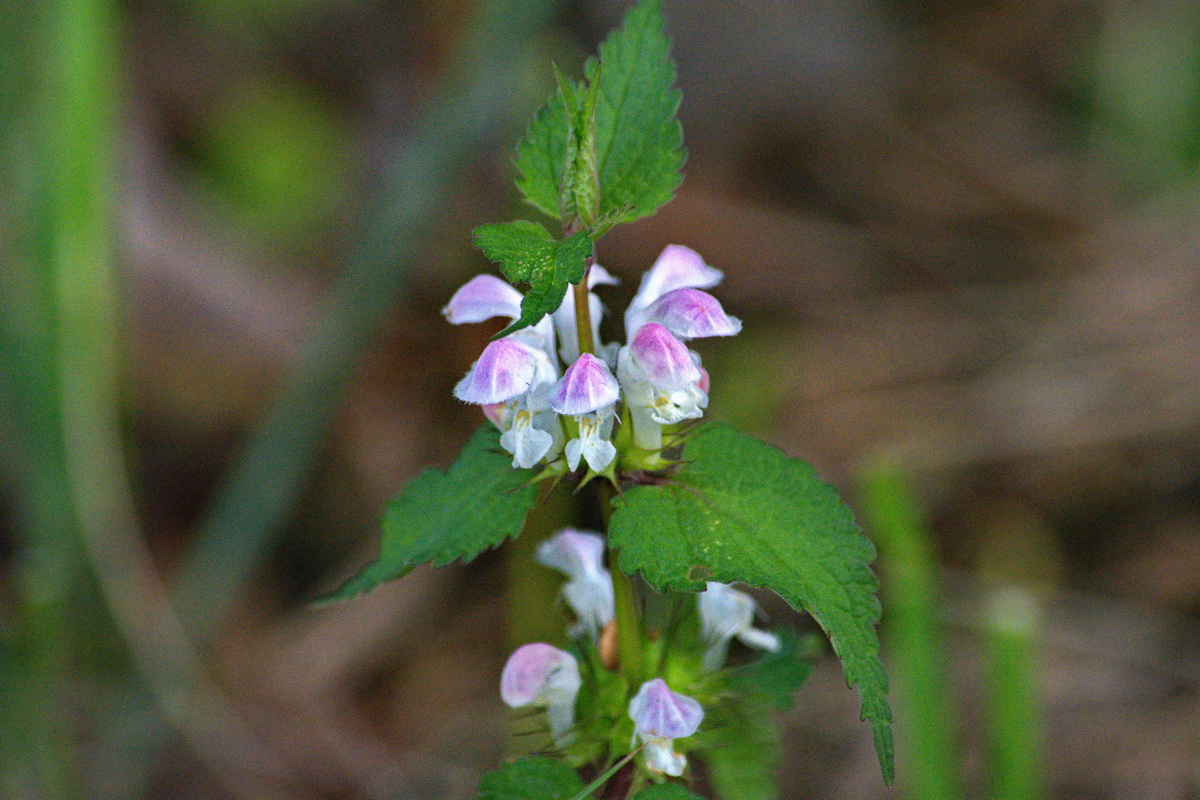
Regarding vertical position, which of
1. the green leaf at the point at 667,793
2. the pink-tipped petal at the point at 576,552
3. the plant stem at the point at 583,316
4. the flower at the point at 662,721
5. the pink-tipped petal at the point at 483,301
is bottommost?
the green leaf at the point at 667,793

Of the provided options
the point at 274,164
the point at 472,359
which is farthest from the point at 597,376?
the point at 274,164

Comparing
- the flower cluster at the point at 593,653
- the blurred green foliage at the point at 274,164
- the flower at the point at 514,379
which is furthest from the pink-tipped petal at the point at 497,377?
the blurred green foliage at the point at 274,164

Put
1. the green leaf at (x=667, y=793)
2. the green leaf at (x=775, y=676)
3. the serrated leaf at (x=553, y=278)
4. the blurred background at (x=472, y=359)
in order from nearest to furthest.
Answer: the serrated leaf at (x=553, y=278), the green leaf at (x=667, y=793), the green leaf at (x=775, y=676), the blurred background at (x=472, y=359)

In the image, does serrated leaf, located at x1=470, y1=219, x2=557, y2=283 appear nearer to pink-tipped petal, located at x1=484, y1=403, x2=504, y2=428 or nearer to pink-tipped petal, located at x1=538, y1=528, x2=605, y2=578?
pink-tipped petal, located at x1=484, y1=403, x2=504, y2=428

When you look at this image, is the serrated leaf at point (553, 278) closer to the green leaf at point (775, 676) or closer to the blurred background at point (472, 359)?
the green leaf at point (775, 676)

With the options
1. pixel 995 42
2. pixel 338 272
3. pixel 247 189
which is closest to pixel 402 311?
pixel 338 272

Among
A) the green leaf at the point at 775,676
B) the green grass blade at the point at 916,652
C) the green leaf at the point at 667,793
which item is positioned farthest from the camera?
the green grass blade at the point at 916,652
